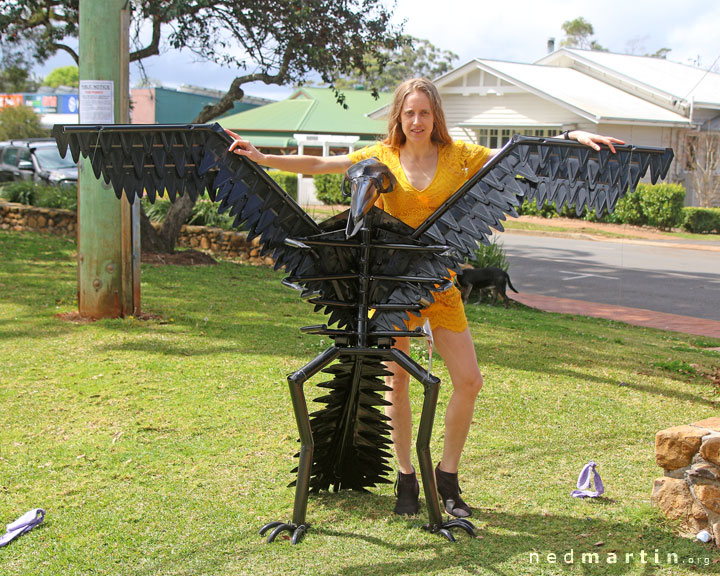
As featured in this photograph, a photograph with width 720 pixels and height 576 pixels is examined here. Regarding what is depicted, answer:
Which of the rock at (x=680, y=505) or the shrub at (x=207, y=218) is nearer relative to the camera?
the rock at (x=680, y=505)

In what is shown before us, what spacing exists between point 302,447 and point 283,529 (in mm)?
393

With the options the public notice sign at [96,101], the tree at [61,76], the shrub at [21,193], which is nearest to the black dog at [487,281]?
the public notice sign at [96,101]

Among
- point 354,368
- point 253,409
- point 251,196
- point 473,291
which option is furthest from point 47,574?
point 473,291

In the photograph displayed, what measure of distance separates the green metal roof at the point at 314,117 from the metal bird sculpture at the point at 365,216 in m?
29.4

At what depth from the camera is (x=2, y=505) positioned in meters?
3.63

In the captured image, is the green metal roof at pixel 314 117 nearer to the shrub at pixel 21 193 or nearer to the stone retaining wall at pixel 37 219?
the shrub at pixel 21 193

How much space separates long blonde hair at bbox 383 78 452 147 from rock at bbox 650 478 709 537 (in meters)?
1.98

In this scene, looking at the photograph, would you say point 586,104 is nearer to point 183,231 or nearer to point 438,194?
point 183,231

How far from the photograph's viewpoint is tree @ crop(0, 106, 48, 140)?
38094 mm

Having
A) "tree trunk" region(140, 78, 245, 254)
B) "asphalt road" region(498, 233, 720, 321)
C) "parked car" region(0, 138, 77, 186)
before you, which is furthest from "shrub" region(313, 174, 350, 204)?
Result: "tree trunk" region(140, 78, 245, 254)

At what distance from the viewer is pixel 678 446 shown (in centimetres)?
350

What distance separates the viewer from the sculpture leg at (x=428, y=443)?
3223 millimetres

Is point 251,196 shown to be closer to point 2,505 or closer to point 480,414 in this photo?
point 2,505

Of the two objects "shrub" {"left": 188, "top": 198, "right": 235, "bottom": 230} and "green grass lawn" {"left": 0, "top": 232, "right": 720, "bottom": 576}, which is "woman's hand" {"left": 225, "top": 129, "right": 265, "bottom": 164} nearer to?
"green grass lawn" {"left": 0, "top": 232, "right": 720, "bottom": 576}
